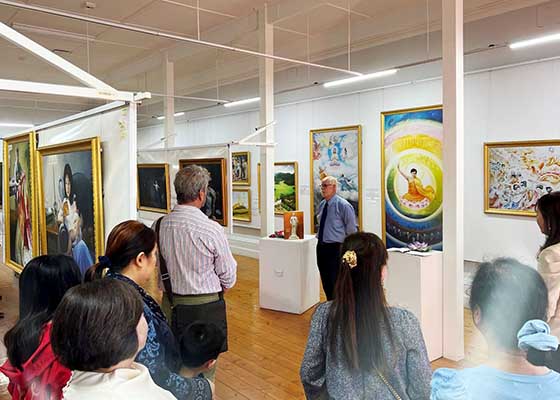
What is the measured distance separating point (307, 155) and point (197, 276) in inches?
311

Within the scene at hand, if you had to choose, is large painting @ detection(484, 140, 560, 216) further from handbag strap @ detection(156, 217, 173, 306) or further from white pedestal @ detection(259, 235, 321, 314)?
handbag strap @ detection(156, 217, 173, 306)

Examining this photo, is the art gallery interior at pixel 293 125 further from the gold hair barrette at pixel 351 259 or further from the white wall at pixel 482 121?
the gold hair barrette at pixel 351 259

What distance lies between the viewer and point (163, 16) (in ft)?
25.3

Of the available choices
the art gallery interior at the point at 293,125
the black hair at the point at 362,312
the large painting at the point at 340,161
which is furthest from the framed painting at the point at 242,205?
the black hair at the point at 362,312

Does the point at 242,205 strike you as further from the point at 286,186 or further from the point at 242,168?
the point at 286,186

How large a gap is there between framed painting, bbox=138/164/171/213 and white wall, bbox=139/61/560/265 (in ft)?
12.7

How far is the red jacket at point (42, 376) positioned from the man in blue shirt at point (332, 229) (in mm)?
3974

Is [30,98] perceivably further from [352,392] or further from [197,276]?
[352,392]

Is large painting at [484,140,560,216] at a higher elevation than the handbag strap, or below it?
higher

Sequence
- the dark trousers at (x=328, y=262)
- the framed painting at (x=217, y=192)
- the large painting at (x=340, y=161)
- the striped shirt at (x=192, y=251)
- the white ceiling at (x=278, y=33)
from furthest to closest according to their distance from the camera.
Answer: the large painting at (x=340, y=161), the framed painting at (x=217, y=192), the white ceiling at (x=278, y=33), the dark trousers at (x=328, y=262), the striped shirt at (x=192, y=251)

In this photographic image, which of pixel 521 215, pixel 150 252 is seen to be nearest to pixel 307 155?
pixel 521 215

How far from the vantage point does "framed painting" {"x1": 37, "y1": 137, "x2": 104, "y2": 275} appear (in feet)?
10.3

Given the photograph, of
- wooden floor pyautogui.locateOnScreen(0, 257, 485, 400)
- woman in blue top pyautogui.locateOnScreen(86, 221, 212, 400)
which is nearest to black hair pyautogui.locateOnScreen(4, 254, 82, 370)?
woman in blue top pyautogui.locateOnScreen(86, 221, 212, 400)

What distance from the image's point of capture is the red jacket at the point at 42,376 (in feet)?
5.34
